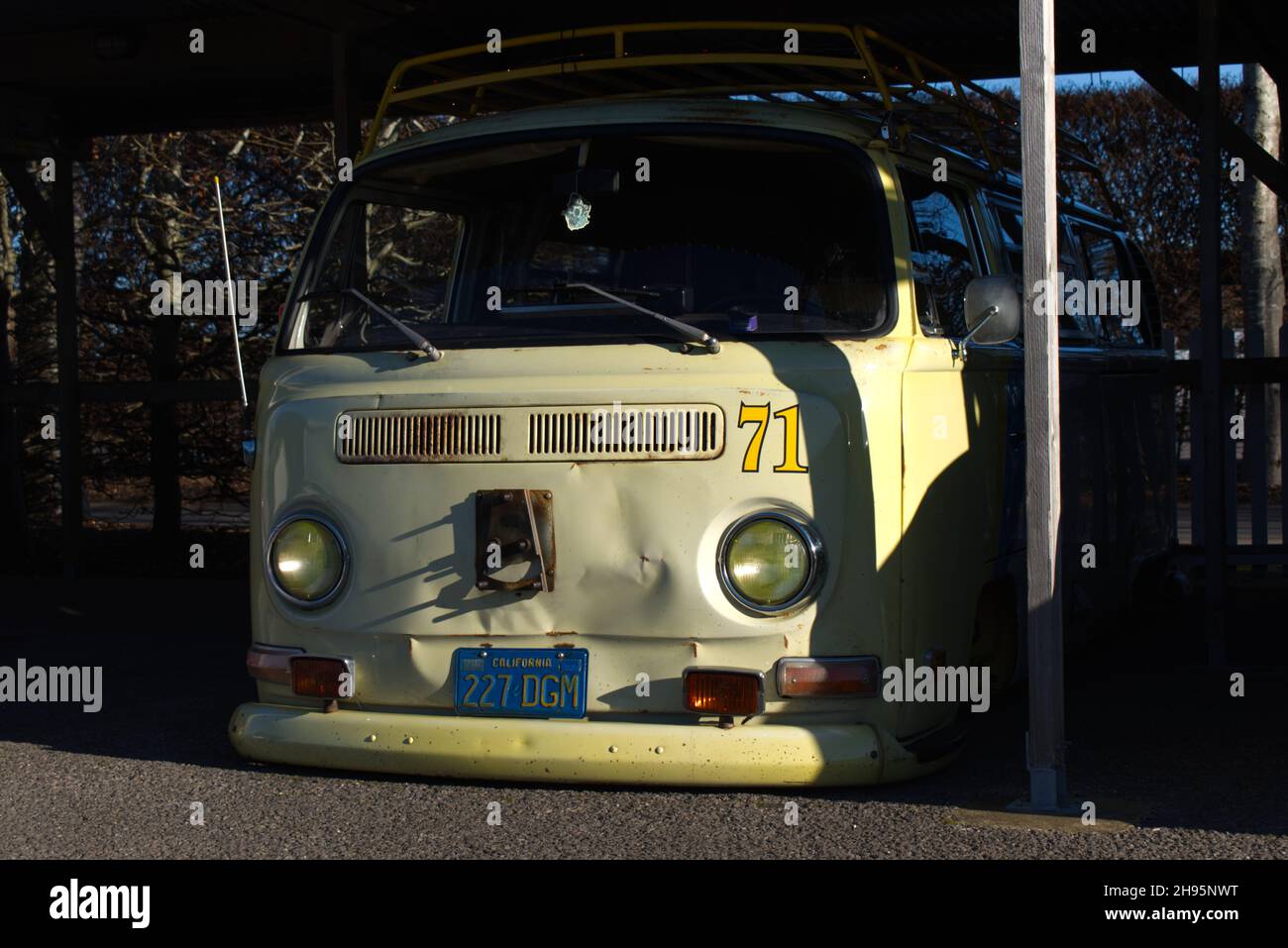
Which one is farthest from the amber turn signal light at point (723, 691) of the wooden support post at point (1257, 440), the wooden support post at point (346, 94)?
the wooden support post at point (1257, 440)

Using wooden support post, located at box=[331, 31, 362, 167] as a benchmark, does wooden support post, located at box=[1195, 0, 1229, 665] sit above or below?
below

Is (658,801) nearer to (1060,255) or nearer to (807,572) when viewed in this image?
(807,572)

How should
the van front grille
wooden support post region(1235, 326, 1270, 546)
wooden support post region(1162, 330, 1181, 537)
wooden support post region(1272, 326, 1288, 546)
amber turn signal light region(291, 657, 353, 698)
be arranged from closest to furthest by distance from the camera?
1. the van front grille
2. amber turn signal light region(291, 657, 353, 698)
3. wooden support post region(1162, 330, 1181, 537)
4. wooden support post region(1272, 326, 1288, 546)
5. wooden support post region(1235, 326, 1270, 546)

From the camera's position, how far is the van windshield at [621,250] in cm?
545

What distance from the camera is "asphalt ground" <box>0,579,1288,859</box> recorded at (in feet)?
15.3

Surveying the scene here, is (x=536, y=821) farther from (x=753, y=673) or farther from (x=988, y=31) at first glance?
(x=988, y=31)

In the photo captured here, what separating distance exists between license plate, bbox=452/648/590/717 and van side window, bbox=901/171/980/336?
5.26 feet

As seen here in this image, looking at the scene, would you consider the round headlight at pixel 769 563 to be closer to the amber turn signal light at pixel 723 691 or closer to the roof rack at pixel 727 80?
the amber turn signal light at pixel 723 691

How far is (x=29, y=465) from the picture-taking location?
17.5 meters

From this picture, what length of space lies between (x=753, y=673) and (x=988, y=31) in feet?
21.7

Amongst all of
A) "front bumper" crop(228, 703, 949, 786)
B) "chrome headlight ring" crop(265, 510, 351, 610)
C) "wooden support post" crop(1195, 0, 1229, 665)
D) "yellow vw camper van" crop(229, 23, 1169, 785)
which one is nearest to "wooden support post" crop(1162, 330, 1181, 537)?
"wooden support post" crop(1195, 0, 1229, 665)

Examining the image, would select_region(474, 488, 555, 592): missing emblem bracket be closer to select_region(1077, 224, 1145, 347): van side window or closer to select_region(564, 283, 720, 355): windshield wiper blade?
select_region(564, 283, 720, 355): windshield wiper blade

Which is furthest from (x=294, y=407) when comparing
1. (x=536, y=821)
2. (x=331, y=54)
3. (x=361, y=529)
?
(x=331, y=54)
